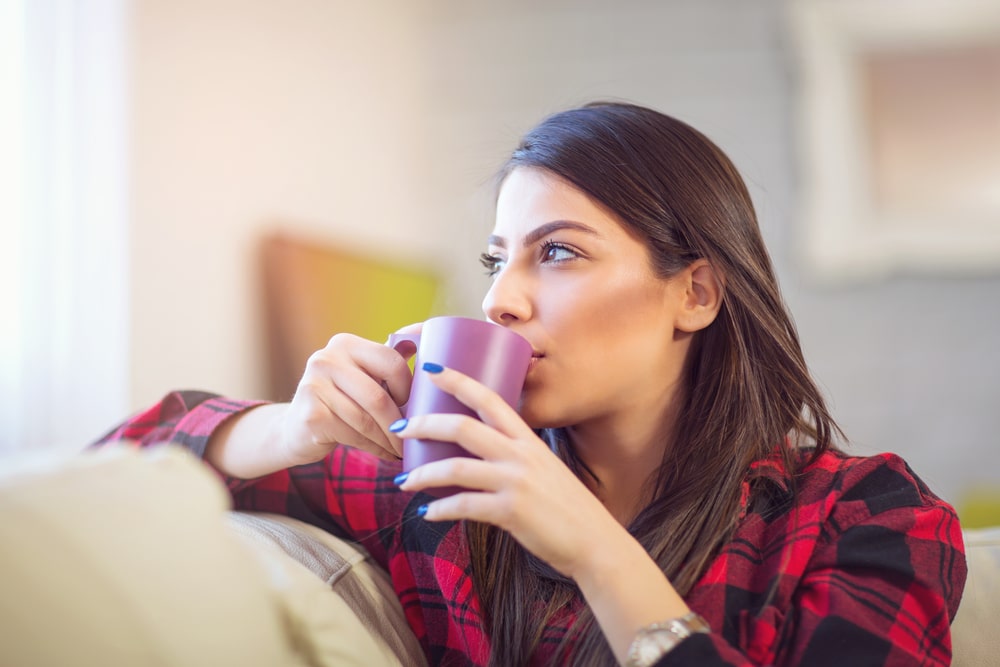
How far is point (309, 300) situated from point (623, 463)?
76.5 inches

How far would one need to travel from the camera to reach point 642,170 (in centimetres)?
112

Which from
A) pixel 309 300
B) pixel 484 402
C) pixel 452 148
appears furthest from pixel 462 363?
pixel 452 148

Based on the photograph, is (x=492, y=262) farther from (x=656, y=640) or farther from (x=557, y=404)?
(x=656, y=640)

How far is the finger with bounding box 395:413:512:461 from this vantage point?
29.4 inches

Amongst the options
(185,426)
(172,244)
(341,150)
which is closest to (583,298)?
(185,426)

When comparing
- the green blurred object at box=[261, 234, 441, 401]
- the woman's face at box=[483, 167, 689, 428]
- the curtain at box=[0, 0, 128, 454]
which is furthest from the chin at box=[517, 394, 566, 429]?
the green blurred object at box=[261, 234, 441, 401]

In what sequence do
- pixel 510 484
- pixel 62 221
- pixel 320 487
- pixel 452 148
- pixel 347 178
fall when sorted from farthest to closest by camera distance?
1. pixel 452 148
2. pixel 347 178
3. pixel 62 221
4. pixel 320 487
5. pixel 510 484

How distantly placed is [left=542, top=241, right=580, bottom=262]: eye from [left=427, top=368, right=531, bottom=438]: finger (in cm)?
34

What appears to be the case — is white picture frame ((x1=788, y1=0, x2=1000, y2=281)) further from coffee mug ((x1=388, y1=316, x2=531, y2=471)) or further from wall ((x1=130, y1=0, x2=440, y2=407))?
coffee mug ((x1=388, y1=316, x2=531, y2=471))

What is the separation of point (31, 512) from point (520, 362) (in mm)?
475

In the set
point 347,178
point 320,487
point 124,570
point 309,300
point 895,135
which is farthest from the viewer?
point 895,135

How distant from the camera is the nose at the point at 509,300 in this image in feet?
3.42

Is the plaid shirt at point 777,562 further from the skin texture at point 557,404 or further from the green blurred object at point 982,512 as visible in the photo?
the green blurred object at point 982,512

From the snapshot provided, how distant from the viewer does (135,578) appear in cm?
53
